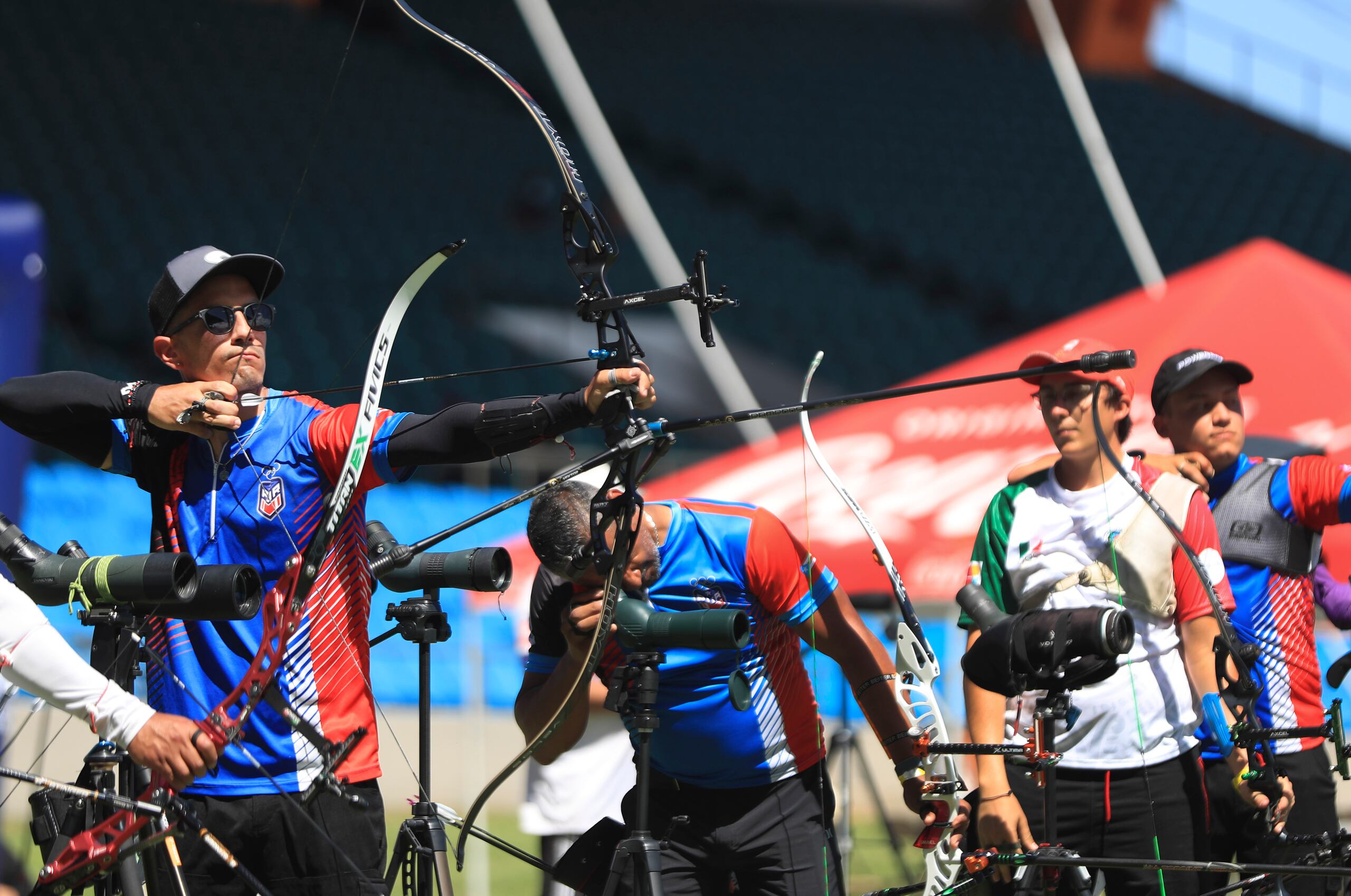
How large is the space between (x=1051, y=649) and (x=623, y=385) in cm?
85

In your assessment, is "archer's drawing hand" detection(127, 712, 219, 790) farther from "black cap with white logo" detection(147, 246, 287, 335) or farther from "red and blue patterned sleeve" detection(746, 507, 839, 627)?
"red and blue patterned sleeve" detection(746, 507, 839, 627)

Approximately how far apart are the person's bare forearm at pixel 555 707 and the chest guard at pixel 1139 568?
0.93 meters

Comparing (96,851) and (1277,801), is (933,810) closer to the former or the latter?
(1277,801)

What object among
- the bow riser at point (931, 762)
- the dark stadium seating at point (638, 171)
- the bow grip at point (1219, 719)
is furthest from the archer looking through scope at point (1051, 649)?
the dark stadium seating at point (638, 171)

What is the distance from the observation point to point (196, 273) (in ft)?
8.14

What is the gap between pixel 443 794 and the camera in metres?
7.03

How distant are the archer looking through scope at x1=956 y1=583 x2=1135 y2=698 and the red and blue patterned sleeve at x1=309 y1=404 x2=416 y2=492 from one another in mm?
990

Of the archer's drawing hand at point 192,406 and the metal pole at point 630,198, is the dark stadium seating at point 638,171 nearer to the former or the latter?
the metal pole at point 630,198

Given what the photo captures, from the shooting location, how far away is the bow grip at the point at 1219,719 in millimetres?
2807

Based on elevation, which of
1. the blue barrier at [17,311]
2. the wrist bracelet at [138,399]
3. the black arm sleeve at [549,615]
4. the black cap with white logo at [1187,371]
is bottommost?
the black arm sleeve at [549,615]

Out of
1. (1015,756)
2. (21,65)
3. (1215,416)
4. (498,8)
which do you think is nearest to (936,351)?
(498,8)

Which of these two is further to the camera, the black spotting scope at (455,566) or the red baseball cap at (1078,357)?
the red baseball cap at (1078,357)

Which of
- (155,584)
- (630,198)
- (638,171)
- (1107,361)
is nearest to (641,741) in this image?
(155,584)

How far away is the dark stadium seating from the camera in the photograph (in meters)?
11.3
